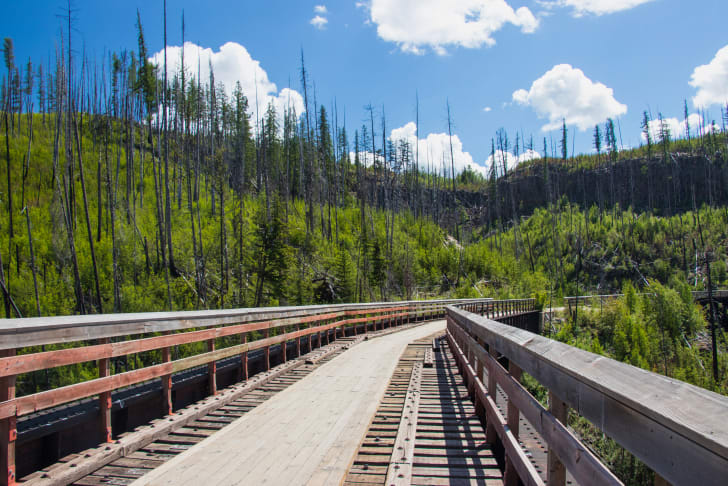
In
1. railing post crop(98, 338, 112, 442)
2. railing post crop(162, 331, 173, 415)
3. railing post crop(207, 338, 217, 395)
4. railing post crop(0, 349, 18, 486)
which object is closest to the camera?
railing post crop(0, 349, 18, 486)

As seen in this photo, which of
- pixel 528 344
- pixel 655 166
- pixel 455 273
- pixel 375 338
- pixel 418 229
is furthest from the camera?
pixel 655 166

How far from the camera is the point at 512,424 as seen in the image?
12.6 ft

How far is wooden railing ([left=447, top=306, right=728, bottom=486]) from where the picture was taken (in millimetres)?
1232

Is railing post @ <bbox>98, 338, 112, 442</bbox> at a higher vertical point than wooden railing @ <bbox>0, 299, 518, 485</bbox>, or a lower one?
lower

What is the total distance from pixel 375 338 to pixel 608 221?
2434 inches

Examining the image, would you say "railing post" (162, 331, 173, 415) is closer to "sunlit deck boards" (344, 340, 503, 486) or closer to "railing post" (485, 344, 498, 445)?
"sunlit deck boards" (344, 340, 503, 486)

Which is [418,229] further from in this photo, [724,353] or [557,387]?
[557,387]

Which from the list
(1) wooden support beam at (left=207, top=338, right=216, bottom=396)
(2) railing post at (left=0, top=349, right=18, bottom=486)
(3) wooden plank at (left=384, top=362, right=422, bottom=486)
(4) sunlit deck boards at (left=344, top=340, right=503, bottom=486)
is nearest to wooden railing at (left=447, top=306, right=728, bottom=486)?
(4) sunlit deck boards at (left=344, top=340, right=503, bottom=486)

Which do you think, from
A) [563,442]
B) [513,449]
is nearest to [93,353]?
[513,449]

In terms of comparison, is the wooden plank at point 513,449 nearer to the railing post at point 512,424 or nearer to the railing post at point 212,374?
the railing post at point 512,424

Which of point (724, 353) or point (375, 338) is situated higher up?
point (375, 338)

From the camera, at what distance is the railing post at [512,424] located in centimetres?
358

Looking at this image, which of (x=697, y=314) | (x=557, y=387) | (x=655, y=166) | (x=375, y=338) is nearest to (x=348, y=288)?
(x=375, y=338)

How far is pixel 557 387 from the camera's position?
8.29 feet
